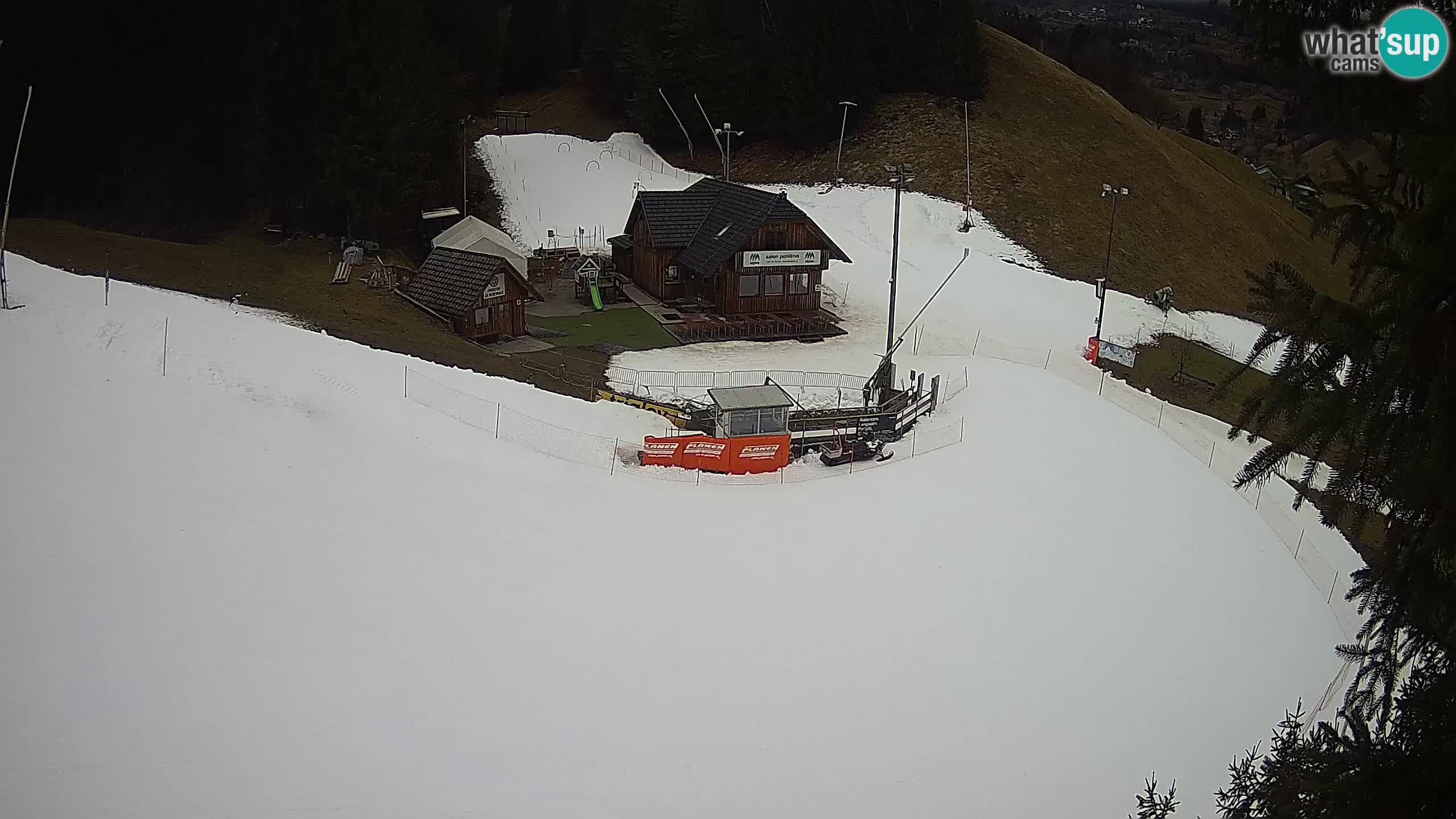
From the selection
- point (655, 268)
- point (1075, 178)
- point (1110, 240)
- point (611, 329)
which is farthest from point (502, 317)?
point (1075, 178)

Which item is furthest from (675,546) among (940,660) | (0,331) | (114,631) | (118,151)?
(118,151)

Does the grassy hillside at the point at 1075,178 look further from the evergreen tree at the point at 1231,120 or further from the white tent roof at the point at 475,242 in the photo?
the evergreen tree at the point at 1231,120

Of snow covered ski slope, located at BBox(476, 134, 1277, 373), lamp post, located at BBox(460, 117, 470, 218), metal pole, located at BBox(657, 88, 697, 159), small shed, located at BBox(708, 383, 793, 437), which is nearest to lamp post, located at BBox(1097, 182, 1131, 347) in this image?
snow covered ski slope, located at BBox(476, 134, 1277, 373)

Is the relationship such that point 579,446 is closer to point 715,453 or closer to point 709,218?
point 715,453

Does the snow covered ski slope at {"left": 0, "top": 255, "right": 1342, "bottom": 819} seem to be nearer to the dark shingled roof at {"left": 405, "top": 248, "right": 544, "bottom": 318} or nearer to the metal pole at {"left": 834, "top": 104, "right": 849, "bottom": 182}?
the dark shingled roof at {"left": 405, "top": 248, "right": 544, "bottom": 318}

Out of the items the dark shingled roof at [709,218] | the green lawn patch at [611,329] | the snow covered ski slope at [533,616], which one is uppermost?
the dark shingled roof at [709,218]

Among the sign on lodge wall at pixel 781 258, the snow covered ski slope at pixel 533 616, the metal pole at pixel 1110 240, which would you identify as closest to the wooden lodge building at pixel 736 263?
the sign on lodge wall at pixel 781 258

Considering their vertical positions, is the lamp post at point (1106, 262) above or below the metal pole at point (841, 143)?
below

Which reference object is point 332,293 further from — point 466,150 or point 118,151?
point 466,150
